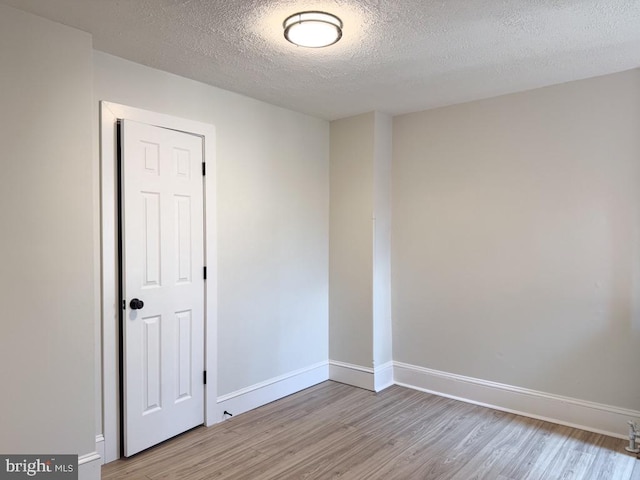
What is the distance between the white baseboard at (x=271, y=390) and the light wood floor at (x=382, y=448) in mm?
83

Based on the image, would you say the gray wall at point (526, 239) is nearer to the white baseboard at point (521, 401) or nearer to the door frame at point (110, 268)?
the white baseboard at point (521, 401)

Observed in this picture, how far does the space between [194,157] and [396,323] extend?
2339mm

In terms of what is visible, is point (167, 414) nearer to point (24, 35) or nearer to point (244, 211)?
point (244, 211)

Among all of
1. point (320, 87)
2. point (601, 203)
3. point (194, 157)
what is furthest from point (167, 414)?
point (601, 203)

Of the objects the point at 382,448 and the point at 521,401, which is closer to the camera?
the point at 382,448

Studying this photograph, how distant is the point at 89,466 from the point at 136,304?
91 centimetres

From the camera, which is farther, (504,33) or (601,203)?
(601,203)

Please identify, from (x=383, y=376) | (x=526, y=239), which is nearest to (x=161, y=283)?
(x=383, y=376)

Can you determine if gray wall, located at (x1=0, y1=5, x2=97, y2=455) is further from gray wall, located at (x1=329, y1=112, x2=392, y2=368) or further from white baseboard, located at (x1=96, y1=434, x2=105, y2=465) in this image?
gray wall, located at (x1=329, y1=112, x2=392, y2=368)

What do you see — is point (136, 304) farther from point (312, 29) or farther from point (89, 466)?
point (312, 29)

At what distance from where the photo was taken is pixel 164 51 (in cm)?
258

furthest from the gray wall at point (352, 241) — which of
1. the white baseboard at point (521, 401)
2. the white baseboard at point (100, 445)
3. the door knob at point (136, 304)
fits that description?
the white baseboard at point (100, 445)

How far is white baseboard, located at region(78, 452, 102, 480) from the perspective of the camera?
2.30 m
